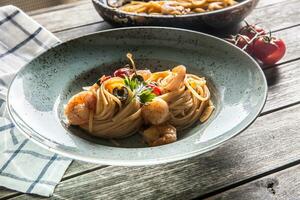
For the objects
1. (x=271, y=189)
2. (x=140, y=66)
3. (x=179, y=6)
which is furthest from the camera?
(x=179, y=6)

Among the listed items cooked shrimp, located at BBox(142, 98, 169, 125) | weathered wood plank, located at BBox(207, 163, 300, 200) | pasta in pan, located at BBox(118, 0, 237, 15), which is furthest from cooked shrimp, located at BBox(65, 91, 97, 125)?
pasta in pan, located at BBox(118, 0, 237, 15)

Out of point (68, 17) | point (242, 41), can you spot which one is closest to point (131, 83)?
→ point (242, 41)

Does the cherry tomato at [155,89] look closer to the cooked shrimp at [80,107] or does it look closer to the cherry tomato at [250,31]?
the cooked shrimp at [80,107]

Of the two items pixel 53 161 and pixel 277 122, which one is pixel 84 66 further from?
pixel 277 122

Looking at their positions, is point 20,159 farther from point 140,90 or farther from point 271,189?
point 271,189

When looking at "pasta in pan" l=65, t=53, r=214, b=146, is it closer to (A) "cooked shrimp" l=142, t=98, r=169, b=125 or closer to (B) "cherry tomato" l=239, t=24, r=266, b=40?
(A) "cooked shrimp" l=142, t=98, r=169, b=125

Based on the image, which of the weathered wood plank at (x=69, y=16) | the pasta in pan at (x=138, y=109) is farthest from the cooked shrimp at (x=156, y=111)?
the weathered wood plank at (x=69, y=16)
